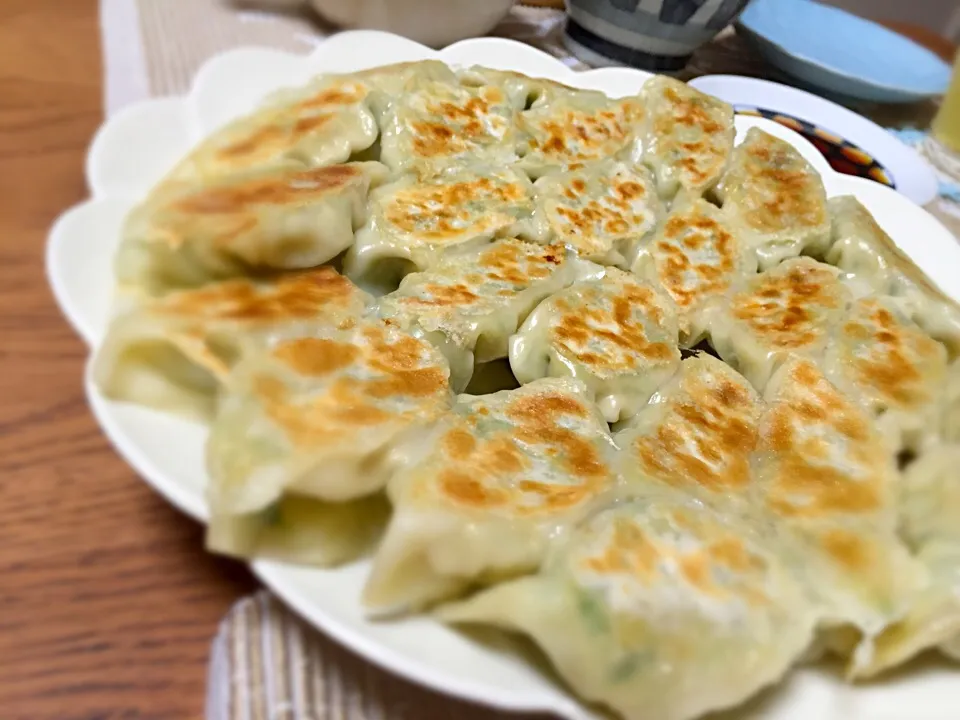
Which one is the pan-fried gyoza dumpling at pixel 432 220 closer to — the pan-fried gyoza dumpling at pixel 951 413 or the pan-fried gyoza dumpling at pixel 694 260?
the pan-fried gyoza dumpling at pixel 694 260

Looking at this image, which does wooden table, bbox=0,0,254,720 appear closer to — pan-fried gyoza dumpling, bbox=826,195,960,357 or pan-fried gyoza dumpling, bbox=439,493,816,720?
pan-fried gyoza dumpling, bbox=439,493,816,720

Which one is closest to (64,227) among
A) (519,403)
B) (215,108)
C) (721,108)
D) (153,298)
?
(153,298)

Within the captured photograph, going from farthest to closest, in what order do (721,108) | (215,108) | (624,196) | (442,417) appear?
(721,108)
(624,196)
(215,108)
(442,417)

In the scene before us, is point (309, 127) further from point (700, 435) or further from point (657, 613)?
point (657, 613)

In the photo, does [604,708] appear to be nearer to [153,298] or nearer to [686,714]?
[686,714]

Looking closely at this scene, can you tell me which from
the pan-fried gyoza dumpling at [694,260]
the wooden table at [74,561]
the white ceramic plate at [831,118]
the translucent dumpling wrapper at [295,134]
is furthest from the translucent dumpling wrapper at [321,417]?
the white ceramic plate at [831,118]

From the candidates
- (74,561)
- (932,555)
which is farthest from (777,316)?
(74,561)

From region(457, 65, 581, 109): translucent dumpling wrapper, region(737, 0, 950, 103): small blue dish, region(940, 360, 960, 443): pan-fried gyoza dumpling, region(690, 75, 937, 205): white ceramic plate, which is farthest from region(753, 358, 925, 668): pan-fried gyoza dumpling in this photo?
region(737, 0, 950, 103): small blue dish
